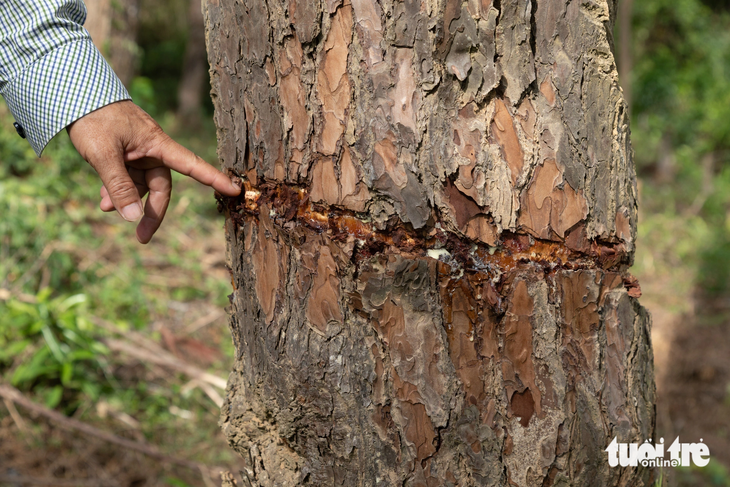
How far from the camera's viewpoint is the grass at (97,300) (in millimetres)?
2846

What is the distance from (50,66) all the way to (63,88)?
74mm

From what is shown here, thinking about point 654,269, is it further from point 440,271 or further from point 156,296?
point 440,271

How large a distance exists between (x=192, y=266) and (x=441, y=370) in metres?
3.56

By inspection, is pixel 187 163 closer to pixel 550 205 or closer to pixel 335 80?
pixel 335 80

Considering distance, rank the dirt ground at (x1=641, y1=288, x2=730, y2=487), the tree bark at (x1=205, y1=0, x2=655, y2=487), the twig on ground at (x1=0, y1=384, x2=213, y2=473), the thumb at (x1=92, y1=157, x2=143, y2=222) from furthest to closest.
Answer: the dirt ground at (x1=641, y1=288, x2=730, y2=487)
the twig on ground at (x1=0, y1=384, x2=213, y2=473)
the thumb at (x1=92, y1=157, x2=143, y2=222)
the tree bark at (x1=205, y1=0, x2=655, y2=487)

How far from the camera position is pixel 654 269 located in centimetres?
541

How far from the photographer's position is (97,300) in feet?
11.7

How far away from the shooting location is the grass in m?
2.85

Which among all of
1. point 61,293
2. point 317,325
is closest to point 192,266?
point 61,293

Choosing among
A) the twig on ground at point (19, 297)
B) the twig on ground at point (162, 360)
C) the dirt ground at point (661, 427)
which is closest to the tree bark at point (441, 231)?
the dirt ground at point (661, 427)

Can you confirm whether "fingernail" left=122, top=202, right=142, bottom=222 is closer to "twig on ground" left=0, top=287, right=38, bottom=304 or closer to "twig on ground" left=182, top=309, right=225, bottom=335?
"twig on ground" left=0, top=287, right=38, bottom=304

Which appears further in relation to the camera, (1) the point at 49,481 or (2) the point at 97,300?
(2) the point at 97,300

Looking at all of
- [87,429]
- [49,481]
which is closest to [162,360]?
[87,429]

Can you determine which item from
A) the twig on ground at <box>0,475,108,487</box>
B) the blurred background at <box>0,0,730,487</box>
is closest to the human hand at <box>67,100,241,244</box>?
the blurred background at <box>0,0,730,487</box>
